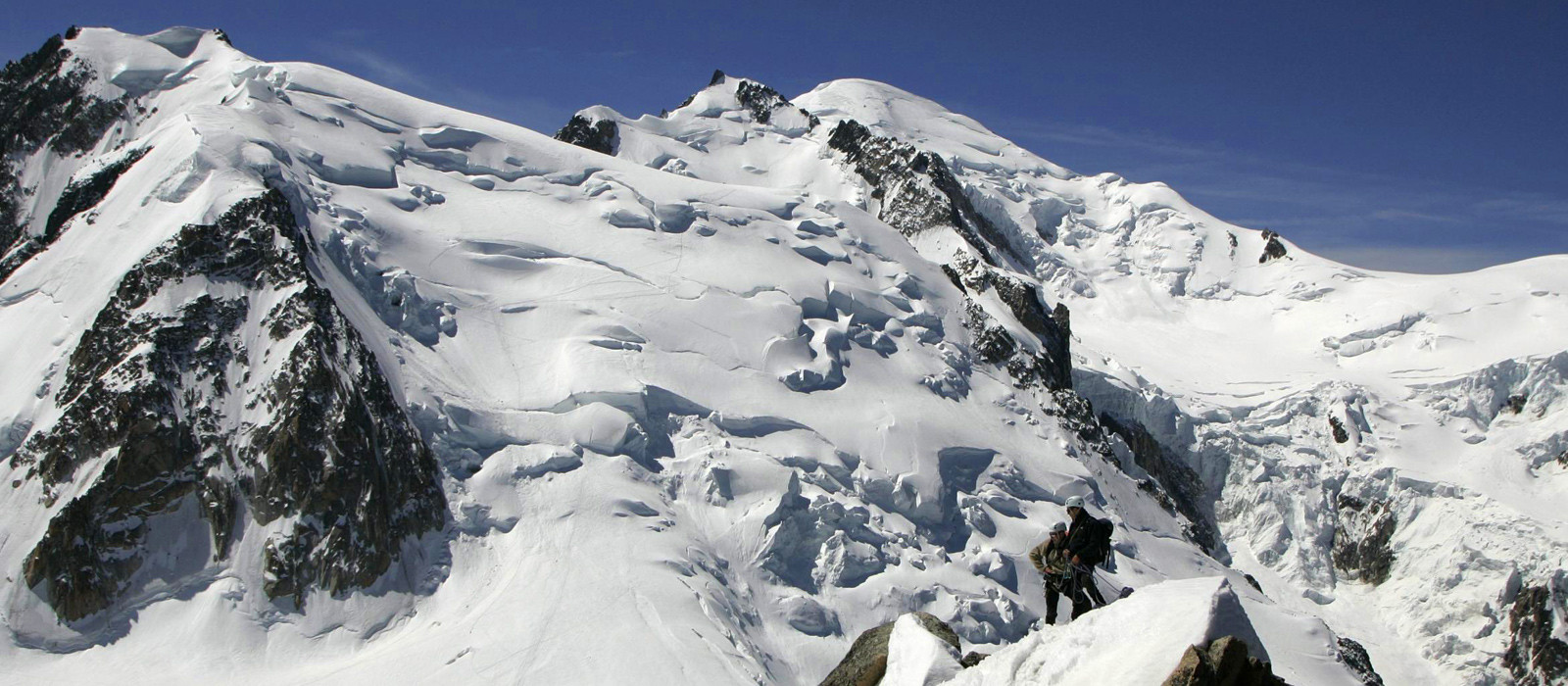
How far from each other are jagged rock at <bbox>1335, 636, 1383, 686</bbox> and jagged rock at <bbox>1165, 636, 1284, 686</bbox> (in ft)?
114

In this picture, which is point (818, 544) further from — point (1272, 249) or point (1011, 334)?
point (1272, 249)

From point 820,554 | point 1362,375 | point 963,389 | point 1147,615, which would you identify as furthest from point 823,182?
point 1147,615

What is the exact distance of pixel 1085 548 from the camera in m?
12.6

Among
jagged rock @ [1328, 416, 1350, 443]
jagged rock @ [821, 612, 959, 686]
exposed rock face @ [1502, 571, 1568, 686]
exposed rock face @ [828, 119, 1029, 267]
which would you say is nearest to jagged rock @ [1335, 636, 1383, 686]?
exposed rock face @ [1502, 571, 1568, 686]

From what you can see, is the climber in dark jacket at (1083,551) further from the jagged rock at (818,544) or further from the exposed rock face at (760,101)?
the exposed rock face at (760,101)

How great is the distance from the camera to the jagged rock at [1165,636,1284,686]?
8914mm

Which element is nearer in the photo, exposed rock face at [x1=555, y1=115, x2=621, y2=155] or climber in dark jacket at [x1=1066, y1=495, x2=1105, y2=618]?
climber in dark jacket at [x1=1066, y1=495, x2=1105, y2=618]

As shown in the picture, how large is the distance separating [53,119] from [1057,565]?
54808 mm

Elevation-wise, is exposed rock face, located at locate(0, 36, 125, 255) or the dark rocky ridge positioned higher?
the dark rocky ridge

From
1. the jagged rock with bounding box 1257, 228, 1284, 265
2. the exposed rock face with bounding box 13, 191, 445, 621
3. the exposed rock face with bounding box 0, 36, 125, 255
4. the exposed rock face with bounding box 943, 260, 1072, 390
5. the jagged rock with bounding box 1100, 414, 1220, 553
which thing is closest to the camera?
the exposed rock face with bounding box 13, 191, 445, 621

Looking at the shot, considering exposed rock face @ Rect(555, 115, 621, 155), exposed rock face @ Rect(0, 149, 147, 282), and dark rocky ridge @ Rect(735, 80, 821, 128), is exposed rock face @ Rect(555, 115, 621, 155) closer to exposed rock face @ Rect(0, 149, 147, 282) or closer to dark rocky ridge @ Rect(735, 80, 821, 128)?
dark rocky ridge @ Rect(735, 80, 821, 128)

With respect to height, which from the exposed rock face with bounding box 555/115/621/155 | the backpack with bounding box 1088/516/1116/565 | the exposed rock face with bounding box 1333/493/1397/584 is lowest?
the exposed rock face with bounding box 1333/493/1397/584

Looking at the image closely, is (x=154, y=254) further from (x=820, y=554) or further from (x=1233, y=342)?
(x=1233, y=342)

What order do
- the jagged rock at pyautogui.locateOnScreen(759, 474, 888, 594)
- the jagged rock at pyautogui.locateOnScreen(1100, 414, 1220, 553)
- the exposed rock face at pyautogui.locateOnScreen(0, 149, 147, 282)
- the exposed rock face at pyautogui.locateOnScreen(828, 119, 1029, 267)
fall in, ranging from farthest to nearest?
1. the exposed rock face at pyautogui.locateOnScreen(828, 119, 1029, 267)
2. the jagged rock at pyautogui.locateOnScreen(1100, 414, 1220, 553)
3. the exposed rock face at pyautogui.locateOnScreen(0, 149, 147, 282)
4. the jagged rock at pyautogui.locateOnScreen(759, 474, 888, 594)
